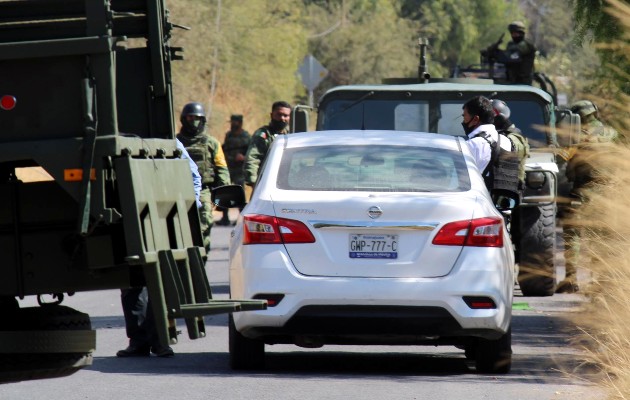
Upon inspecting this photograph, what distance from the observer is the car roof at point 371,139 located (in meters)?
10.6

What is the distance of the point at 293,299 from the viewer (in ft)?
31.6

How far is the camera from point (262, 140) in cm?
1584

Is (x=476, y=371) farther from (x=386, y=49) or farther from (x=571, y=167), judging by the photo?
(x=386, y=49)

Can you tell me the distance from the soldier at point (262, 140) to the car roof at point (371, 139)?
14.8 ft

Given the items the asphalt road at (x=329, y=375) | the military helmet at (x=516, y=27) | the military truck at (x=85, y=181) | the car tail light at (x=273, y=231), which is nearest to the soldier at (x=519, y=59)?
the military helmet at (x=516, y=27)

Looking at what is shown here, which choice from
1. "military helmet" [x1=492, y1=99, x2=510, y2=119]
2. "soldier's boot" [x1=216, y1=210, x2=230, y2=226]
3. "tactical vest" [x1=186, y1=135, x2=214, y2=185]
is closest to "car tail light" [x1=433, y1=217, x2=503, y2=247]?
"military helmet" [x1=492, y1=99, x2=510, y2=119]

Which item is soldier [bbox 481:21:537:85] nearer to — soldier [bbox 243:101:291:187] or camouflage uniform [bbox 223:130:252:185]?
soldier [bbox 243:101:291:187]

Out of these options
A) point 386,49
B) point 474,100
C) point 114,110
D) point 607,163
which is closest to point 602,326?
point 607,163

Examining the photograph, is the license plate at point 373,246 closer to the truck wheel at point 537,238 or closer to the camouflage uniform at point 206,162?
the camouflage uniform at point 206,162

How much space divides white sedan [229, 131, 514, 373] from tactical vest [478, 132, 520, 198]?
2.91 meters

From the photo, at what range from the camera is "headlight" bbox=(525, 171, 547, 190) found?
15.0 metres

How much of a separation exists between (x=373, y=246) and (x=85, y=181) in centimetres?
366

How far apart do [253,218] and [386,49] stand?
55665mm

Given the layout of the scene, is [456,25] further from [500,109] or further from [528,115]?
[500,109]
